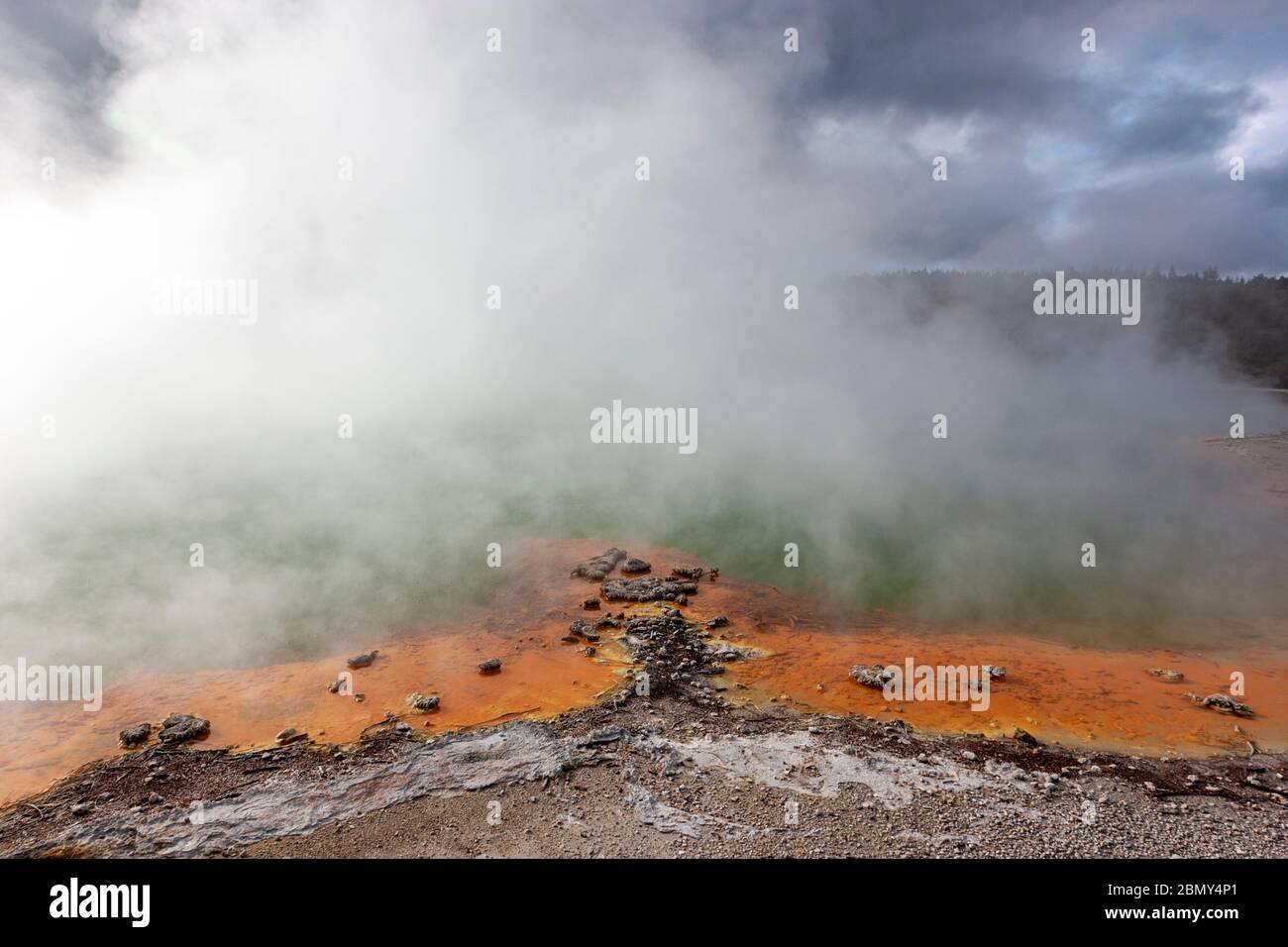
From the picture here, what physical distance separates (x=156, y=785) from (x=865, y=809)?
26.1 feet

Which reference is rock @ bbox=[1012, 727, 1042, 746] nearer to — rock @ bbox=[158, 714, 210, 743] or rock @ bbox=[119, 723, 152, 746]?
rock @ bbox=[158, 714, 210, 743]

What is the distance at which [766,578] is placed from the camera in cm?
1377

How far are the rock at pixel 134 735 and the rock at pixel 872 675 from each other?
1015cm

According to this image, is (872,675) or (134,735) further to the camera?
(872,675)

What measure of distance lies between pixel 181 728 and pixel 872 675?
9916 millimetres

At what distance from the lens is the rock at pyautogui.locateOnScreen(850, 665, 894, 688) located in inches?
361

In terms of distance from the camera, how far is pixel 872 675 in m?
9.32

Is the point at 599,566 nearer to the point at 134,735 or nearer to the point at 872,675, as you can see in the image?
the point at 872,675

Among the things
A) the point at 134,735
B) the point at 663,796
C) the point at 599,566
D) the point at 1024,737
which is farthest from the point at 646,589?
the point at 134,735

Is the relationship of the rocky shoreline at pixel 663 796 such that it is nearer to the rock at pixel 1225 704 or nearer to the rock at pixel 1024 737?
the rock at pixel 1024 737

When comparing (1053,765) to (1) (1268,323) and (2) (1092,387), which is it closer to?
(2) (1092,387)

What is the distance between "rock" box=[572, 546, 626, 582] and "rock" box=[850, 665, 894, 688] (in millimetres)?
5983

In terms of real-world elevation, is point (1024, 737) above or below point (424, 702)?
below
